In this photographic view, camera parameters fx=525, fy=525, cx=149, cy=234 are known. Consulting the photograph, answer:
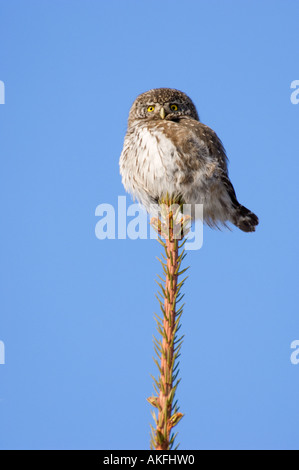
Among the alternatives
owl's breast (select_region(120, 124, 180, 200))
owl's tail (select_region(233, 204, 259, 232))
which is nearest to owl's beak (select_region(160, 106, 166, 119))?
owl's breast (select_region(120, 124, 180, 200))

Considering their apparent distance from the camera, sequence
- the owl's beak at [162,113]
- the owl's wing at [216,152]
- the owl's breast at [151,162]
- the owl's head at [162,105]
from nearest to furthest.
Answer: the owl's breast at [151,162], the owl's wing at [216,152], the owl's beak at [162,113], the owl's head at [162,105]

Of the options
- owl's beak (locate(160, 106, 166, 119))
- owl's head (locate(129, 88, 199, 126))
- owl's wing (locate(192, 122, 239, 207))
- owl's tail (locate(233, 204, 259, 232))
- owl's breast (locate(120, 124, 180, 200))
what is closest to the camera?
owl's breast (locate(120, 124, 180, 200))

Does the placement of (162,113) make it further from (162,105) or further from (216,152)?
(216,152)

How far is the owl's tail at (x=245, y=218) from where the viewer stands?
5.25 meters

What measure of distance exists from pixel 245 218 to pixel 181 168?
973 mm

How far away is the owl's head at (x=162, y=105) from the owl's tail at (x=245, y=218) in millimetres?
1259

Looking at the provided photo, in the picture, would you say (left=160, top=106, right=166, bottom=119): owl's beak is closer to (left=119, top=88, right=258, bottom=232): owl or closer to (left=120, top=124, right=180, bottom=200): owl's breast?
(left=119, top=88, right=258, bottom=232): owl

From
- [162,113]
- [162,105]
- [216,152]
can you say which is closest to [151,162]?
[216,152]

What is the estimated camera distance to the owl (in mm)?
4762

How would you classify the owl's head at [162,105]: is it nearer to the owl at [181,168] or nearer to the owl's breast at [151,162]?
the owl at [181,168]

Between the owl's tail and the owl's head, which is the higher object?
the owl's head

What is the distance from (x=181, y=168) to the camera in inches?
187

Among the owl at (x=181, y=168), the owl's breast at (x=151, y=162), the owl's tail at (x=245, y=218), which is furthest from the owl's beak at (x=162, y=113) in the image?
the owl's tail at (x=245, y=218)
